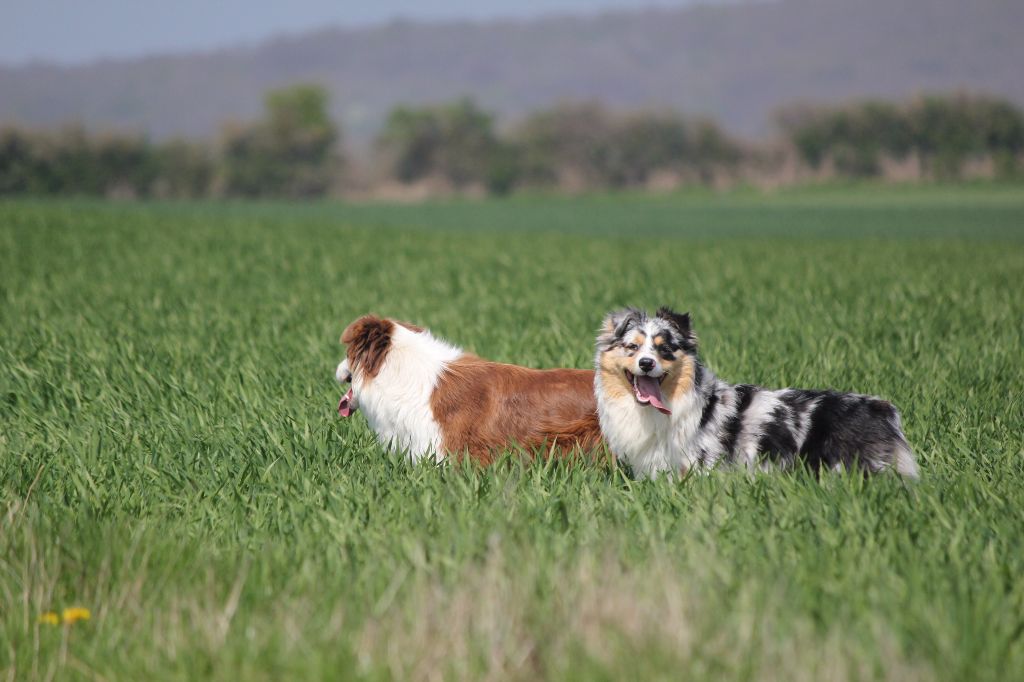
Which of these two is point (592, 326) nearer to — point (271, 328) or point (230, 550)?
point (271, 328)

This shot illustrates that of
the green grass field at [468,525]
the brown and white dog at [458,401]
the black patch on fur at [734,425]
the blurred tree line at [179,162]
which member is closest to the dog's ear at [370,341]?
the brown and white dog at [458,401]

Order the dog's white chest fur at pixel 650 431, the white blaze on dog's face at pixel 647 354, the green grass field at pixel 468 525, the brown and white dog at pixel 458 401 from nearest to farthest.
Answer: the green grass field at pixel 468 525
the white blaze on dog's face at pixel 647 354
the dog's white chest fur at pixel 650 431
the brown and white dog at pixel 458 401

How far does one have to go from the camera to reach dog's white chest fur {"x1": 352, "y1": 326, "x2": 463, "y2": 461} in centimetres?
552

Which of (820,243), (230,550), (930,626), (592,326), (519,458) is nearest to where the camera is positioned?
(930,626)

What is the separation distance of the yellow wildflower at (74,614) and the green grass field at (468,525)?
6cm

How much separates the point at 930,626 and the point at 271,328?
299 inches

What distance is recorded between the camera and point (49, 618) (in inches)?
144

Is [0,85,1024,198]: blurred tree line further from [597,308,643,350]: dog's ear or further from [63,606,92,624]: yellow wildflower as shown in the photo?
[63,606,92,624]: yellow wildflower

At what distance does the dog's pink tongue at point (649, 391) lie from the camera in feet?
16.6

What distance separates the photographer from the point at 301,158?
189 ft

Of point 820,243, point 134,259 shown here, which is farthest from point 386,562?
point 820,243

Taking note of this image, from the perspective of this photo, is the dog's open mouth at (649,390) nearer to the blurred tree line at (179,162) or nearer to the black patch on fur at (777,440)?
the black patch on fur at (777,440)

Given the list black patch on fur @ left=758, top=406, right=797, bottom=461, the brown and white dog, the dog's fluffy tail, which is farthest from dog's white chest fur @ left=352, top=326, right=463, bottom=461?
the dog's fluffy tail

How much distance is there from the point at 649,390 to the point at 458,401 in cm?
108
